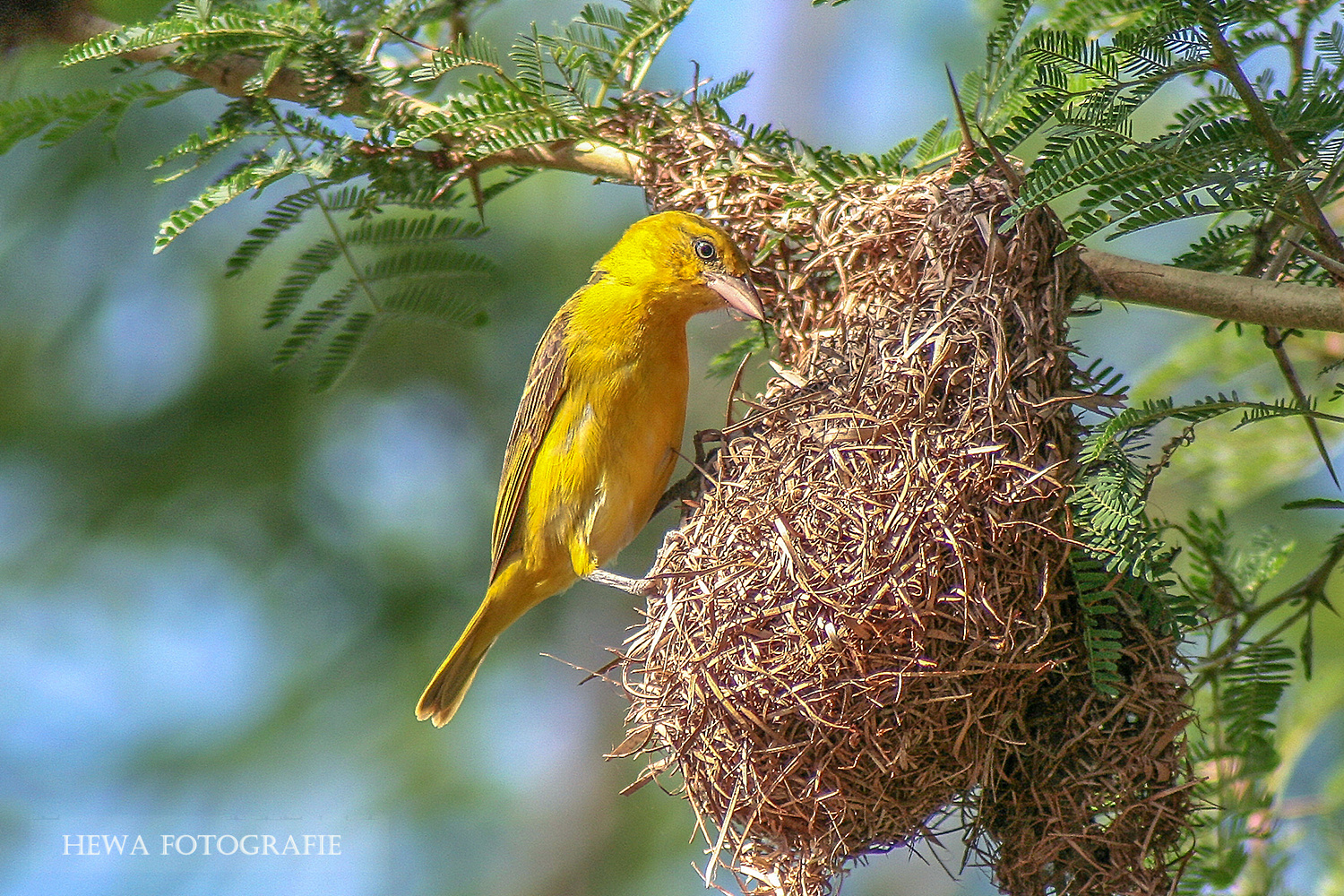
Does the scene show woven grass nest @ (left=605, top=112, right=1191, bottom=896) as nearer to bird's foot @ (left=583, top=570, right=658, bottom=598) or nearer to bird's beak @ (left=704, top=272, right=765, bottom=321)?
bird's foot @ (left=583, top=570, right=658, bottom=598)

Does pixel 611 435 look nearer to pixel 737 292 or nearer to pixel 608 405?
pixel 608 405

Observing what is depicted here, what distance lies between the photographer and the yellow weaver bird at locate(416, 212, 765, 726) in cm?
343

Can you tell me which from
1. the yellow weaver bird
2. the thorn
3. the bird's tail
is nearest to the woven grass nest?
the thorn

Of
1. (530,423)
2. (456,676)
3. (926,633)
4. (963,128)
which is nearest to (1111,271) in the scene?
(963,128)

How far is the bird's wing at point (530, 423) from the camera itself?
12.1ft

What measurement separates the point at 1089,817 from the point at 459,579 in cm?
391

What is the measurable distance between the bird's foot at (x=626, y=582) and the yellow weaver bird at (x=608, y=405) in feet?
0.10

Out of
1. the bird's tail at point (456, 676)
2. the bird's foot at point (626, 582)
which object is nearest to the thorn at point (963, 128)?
the bird's foot at point (626, 582)

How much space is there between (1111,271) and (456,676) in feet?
8.30

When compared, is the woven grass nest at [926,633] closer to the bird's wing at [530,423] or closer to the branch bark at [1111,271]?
the branch bark at [1111,271]

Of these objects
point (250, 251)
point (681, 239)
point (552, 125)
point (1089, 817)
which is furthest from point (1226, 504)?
point (250, 251)

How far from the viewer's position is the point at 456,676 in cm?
395

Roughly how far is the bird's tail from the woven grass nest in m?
1.20

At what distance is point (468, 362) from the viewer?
607 centimetres
